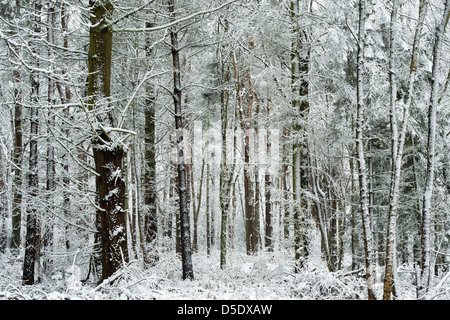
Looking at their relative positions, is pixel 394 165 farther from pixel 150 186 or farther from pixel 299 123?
pixel 150 186

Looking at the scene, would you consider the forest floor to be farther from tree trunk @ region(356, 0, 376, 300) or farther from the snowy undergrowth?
tree trunk @ region(356, 0, 376, 300)

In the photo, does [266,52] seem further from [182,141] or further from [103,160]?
[103,160]

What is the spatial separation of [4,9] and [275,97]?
10873 mm

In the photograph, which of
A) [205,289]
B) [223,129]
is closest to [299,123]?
[223,129]

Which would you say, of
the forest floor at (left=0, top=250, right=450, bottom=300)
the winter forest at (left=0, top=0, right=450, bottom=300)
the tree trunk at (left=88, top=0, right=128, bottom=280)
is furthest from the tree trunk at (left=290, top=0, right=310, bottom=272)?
the tree trunk at (left=88, top=0, right=128, bottom=280)

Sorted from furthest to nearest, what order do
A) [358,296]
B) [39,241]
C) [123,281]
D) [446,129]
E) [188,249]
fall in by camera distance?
1. [446,129]
2. [39,241]
3. [188,249]
4. [358,296]
5. [123,281]

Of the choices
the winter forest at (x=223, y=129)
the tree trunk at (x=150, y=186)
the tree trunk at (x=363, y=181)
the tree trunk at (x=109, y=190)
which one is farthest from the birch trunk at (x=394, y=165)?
the tree trunk at (x=150, y=186)

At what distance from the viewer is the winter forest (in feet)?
13.6

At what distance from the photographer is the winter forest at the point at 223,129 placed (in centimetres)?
416

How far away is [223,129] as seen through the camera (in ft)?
36.8

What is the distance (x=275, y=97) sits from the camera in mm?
7961

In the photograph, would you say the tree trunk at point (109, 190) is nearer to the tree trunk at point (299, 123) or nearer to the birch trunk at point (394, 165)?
the birch trunk at point (394, 165)
